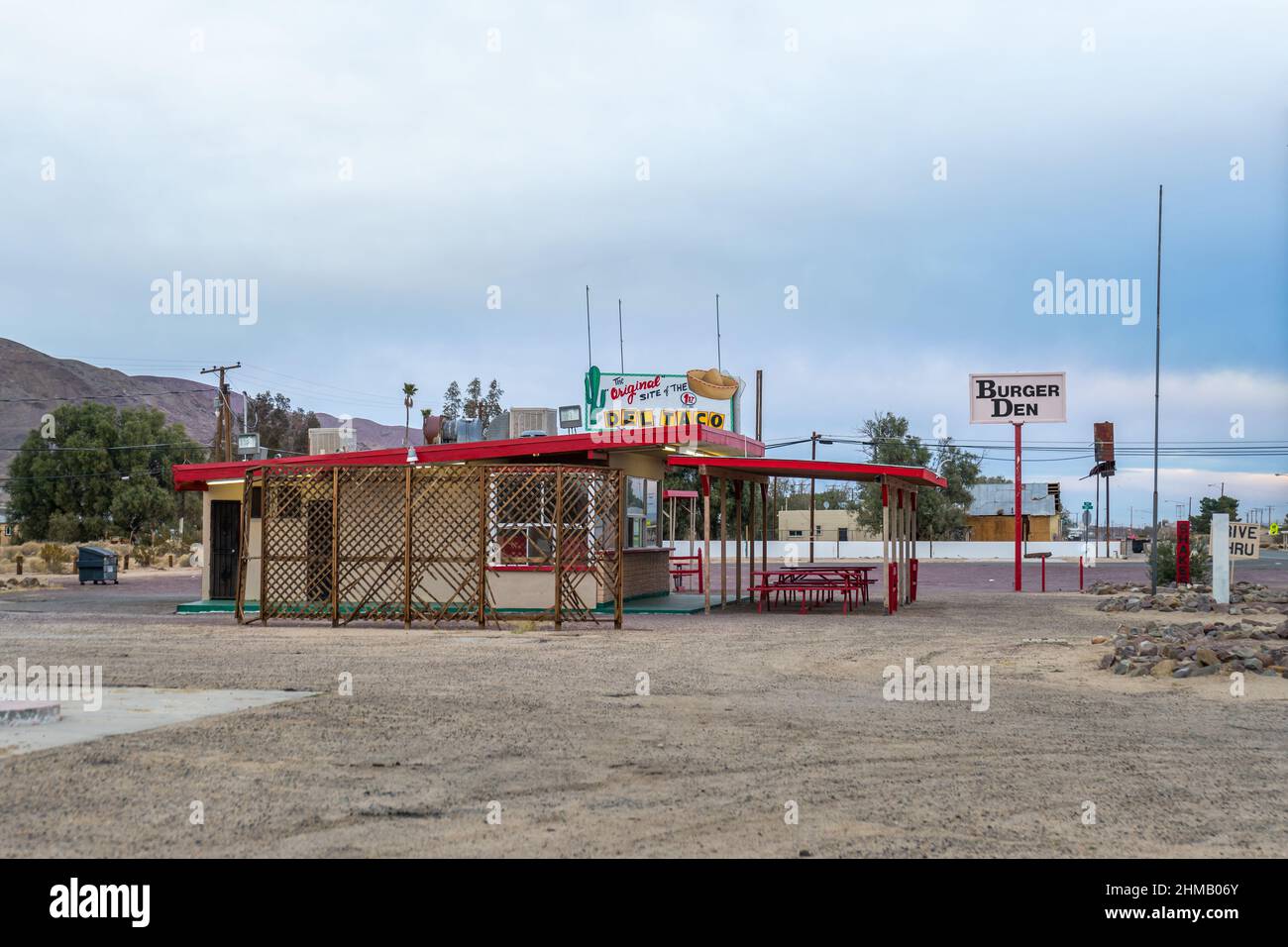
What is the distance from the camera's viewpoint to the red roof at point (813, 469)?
19734 millimetres

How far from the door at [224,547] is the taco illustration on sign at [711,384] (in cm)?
915

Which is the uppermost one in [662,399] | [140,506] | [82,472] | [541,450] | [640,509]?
[662,399]

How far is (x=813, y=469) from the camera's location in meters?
20.5

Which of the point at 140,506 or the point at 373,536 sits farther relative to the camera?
the point at 140,506

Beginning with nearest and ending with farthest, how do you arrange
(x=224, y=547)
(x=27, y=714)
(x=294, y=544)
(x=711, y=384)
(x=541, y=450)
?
(x=27, y=714) → (x=294, y=544) → (x=541, y=450) → (x=224, y=547) → (x=711, y=384)

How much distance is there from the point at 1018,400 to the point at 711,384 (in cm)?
725

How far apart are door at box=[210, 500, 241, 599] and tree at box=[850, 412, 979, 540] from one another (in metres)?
41.2

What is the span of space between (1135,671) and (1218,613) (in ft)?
31.5

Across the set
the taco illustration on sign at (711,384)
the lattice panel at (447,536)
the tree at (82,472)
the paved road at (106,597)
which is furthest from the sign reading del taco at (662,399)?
the tree at (82,472)

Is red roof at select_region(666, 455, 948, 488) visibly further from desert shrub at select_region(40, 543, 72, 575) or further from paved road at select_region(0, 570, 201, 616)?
desert shrub at select_region(40, 543, 72, 575)

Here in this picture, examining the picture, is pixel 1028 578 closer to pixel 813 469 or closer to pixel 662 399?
pixel 662 399

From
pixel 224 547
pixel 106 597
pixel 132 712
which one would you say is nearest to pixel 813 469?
pixel 224 547

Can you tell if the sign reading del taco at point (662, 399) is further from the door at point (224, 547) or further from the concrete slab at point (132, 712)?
the concrete slab at point (132, 712)
